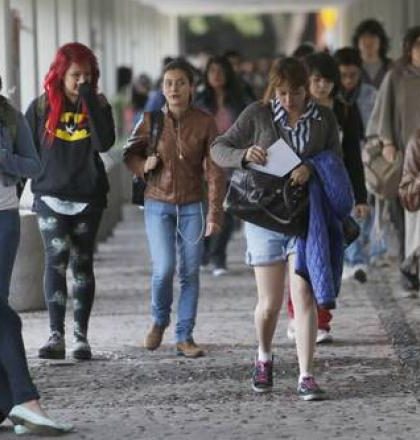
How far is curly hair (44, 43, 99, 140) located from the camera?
9062 mm

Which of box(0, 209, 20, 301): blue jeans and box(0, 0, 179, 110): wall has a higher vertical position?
box(0, 0, 179, 110): wall

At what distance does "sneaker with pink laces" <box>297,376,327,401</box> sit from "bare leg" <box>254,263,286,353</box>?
1.17 feet

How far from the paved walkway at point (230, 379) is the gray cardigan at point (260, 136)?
1.24 meters

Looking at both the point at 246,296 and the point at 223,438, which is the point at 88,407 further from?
the point at 246,296

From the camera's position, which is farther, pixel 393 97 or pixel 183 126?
pixel 393 97

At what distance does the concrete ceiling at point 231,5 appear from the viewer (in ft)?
109

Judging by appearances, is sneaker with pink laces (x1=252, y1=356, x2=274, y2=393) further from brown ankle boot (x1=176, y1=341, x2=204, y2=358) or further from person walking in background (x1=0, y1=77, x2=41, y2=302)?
person walking in background (x1=0, y1=77, x2=41, y2=302)

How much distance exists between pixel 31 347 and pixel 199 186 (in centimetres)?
151

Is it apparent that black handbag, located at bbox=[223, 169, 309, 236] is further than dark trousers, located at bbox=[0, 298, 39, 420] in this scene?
Yes

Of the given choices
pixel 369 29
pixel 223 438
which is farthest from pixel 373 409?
pixel 369 29

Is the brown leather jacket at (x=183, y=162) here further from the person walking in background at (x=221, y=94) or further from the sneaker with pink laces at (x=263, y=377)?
the person walking in background at (x=221, y=94)

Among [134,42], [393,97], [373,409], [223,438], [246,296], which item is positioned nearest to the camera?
[223,438]

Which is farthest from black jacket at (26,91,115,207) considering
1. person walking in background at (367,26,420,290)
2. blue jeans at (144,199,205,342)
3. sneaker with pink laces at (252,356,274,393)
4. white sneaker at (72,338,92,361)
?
person walking in background at (367,26,420,290)

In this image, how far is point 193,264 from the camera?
9.27 metres
